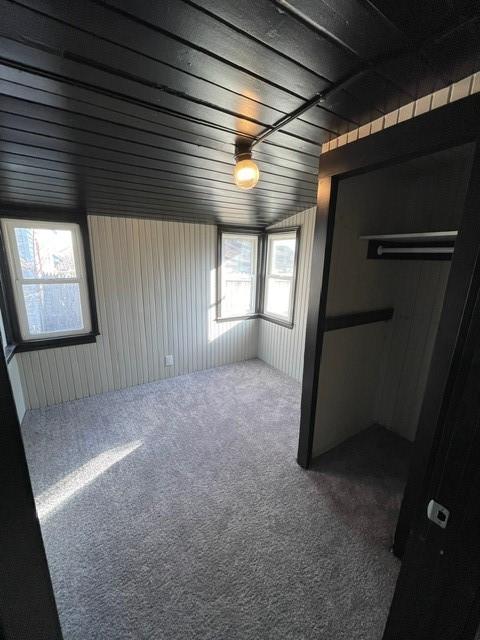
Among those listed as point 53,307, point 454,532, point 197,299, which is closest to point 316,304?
point 454,532

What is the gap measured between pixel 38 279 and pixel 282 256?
2850 millimetres

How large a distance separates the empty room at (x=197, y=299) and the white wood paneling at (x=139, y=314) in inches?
1.0

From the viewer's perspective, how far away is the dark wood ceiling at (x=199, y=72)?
28.4 inches

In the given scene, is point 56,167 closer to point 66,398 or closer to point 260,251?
point 66,398

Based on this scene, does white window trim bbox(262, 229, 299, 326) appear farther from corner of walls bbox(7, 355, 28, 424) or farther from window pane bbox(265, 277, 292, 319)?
corner of walls bbox(7, 355, 28, 424)

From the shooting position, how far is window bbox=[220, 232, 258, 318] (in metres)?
3.66

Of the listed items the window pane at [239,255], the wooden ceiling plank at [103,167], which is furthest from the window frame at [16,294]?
the window pane at [239,255]

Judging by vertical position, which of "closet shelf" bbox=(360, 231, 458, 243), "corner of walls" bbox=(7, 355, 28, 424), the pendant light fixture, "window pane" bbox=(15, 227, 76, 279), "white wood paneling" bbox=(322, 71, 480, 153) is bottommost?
"corner of walls" bbox=(7, 355, 28, 424)

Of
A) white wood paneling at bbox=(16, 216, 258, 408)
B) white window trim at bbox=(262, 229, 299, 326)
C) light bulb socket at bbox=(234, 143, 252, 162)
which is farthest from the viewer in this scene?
white window trim at bbox=(262, 229, 299, 326)

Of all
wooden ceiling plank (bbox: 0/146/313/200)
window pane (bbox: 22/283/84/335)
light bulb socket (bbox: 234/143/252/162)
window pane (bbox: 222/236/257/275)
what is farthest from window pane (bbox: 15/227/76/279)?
light bulb socket (bbox: 234/143/252/162)

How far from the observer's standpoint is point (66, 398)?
9.50 feet

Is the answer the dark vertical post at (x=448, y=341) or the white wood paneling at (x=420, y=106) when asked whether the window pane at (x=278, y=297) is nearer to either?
the white wood paneling at (x=420, y=106)

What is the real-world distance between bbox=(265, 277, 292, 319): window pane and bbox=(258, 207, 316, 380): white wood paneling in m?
0.19

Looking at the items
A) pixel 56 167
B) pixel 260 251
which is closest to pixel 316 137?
pixel 56 167
